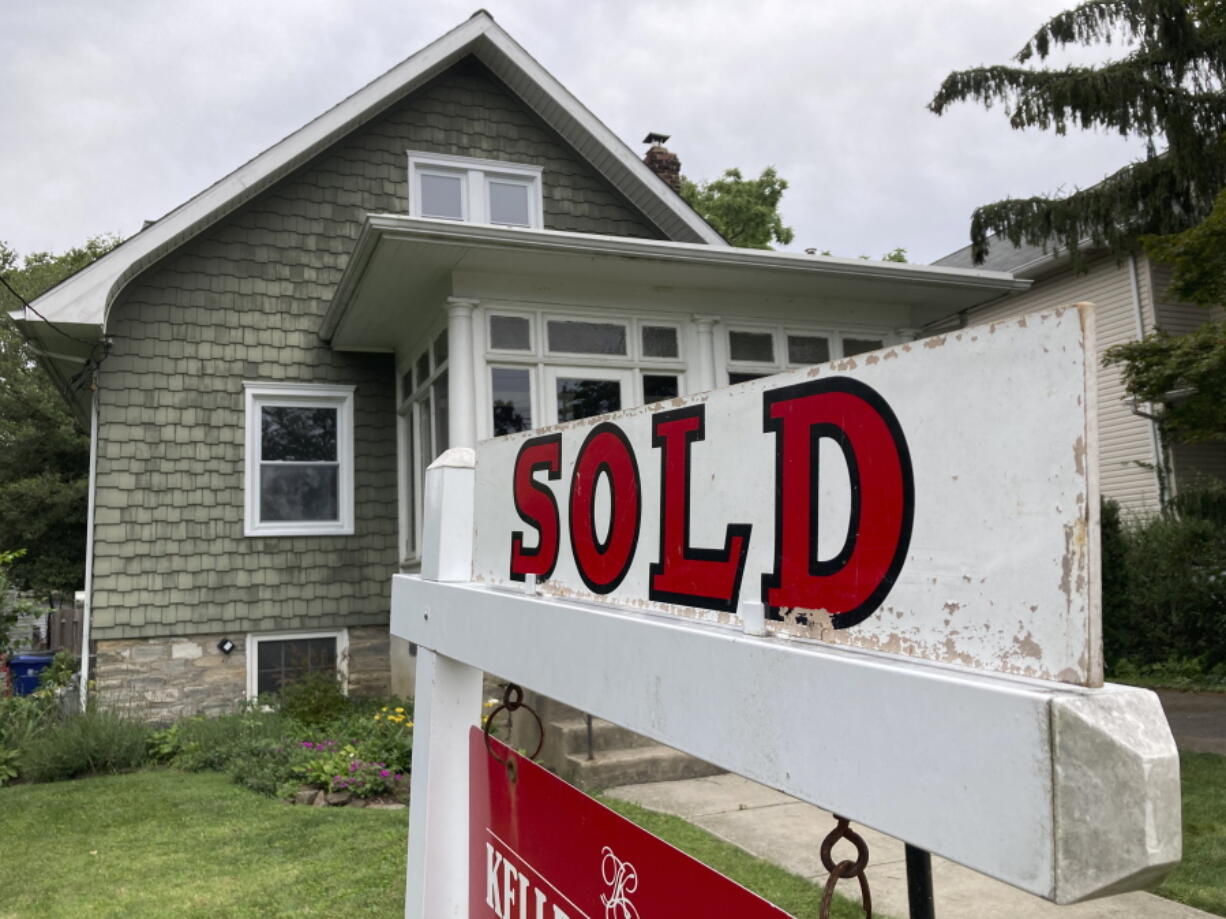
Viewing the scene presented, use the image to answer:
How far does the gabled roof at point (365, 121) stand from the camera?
921cm

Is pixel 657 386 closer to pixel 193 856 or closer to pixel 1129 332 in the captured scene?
pixel 193 856

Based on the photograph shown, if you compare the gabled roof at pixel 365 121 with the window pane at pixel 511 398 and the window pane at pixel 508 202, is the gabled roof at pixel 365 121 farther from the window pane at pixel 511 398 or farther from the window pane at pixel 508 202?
the window pane at pixel 511 398

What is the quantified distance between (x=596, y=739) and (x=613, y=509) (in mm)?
5681

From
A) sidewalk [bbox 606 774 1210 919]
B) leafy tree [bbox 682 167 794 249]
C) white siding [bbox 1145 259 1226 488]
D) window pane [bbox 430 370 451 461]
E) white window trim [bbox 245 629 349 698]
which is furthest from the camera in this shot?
leafy tree [bbox 682 167 794 249]

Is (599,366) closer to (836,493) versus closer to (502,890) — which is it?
(502,890)

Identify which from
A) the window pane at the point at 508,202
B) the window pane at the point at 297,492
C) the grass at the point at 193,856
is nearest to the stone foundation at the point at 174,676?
the window pane at the point at 297,492

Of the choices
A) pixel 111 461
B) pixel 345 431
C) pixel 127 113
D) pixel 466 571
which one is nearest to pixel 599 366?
pixel 345 431

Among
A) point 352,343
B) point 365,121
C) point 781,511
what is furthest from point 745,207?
point 781,511

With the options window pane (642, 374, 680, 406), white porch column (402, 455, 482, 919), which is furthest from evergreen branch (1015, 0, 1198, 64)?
white porch column (402, 455, 482, 919)

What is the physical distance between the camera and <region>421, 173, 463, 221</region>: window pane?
1127 cm

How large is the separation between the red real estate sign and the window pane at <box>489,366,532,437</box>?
6.76 meters

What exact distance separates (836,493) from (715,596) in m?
0.21

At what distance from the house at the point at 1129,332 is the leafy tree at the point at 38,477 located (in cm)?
1929

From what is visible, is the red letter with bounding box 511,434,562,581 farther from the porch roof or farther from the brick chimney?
the brick chimney
